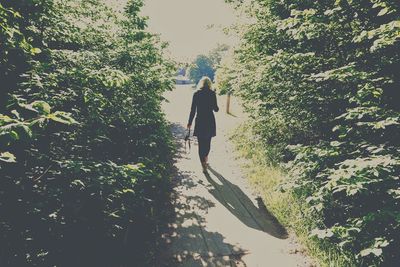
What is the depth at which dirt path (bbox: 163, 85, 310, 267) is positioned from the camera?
4.63 m

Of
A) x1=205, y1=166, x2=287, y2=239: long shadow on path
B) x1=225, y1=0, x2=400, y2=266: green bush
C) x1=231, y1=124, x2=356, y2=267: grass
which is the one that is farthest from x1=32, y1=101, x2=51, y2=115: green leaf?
x1=205, y1=166, x2=287, y2=239: long shadow on path

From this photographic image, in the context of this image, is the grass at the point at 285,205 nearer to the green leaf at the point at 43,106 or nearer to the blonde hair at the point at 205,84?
the blonde hair at the point at 205,84

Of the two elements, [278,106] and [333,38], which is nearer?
[333,38]

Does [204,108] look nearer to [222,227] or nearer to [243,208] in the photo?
[243,208]

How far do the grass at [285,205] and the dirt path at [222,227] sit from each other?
0.19 m

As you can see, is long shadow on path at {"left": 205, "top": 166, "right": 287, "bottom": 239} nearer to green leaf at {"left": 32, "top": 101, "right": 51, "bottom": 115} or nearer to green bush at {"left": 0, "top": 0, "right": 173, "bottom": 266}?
green bush at {"left": 0, "top": 0, "right": 173, "bottom": 266}

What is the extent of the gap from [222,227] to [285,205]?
4.14 ft

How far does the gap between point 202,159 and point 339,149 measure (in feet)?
14.5

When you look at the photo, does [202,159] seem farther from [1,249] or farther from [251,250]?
[1,249]

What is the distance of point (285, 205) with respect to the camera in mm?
5852

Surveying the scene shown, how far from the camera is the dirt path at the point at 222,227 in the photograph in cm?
463

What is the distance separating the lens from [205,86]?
310 inches

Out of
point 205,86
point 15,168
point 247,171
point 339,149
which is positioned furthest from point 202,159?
point 15,168

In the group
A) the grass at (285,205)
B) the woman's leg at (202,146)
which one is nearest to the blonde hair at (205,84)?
the woman's leg at (202,146)
